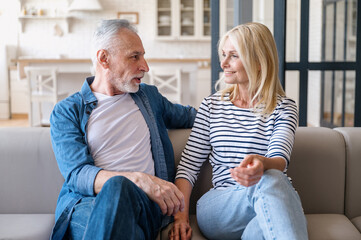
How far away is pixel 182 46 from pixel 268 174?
6.70 meters

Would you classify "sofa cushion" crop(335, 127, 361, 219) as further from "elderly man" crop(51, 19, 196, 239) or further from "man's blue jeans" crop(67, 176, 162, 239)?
"man's blue jeans" crop(67, 176, 162, 239)

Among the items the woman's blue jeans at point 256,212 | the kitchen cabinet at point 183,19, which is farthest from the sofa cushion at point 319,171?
the kitchen cabinet at point 183,19

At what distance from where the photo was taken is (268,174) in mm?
1408

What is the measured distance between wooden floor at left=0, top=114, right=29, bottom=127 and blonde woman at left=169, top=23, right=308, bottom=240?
17.2ft

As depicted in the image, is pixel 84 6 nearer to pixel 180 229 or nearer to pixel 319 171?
pixel 319 171

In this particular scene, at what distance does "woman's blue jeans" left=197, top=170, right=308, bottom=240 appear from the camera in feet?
4.34

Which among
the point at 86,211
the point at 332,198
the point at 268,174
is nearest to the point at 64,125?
the point at 86,211

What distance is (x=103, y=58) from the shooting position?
174 centimetres

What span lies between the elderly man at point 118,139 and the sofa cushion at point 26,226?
86 mm

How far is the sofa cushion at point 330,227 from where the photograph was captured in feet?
5.14

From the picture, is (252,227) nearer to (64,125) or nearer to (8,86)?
(64,125)

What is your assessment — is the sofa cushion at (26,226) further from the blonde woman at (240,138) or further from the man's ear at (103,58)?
the man's ear at (103,58)

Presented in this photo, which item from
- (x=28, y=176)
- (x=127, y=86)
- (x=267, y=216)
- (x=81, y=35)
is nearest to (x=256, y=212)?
(x=267, y=216)

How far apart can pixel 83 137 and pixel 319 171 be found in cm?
95
